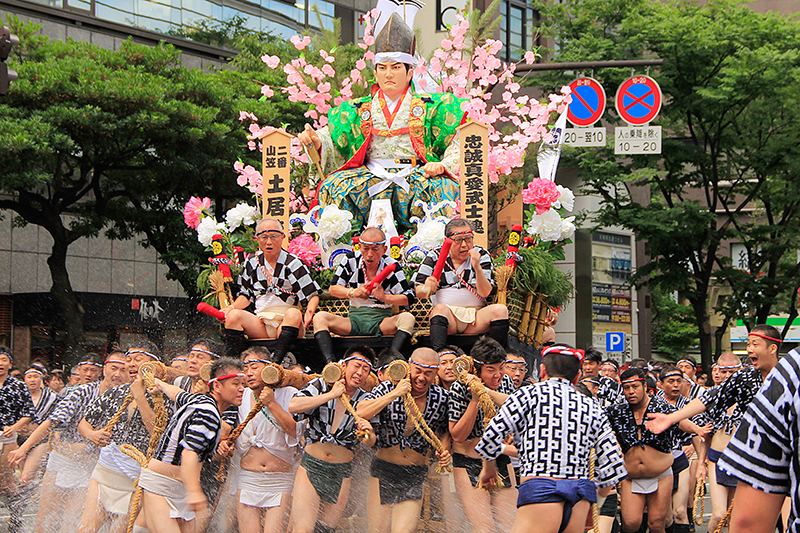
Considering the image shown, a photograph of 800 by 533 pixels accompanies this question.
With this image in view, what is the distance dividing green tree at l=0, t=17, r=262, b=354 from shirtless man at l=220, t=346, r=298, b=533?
9486mm

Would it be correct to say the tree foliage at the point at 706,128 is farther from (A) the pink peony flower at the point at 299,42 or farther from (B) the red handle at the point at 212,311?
(B) the red handle at the point at 212,311

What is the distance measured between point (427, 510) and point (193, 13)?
17564mm

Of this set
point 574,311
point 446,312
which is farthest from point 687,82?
point 446,312

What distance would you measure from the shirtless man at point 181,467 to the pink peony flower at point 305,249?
4.10 m

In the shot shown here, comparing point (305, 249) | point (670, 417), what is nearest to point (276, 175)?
point (305, 249)

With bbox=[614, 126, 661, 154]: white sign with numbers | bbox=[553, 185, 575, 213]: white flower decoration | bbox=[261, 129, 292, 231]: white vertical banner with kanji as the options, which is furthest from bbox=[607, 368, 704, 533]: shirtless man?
bbox=[614, 126, 661, 154]: white sign with numbers

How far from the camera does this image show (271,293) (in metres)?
8.38

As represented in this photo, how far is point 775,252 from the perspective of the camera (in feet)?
56.2

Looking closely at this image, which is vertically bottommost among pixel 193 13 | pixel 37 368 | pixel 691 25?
pixel 37 368

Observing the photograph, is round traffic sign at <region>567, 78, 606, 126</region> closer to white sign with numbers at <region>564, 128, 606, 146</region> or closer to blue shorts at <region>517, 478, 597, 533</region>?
white sign with numbers at <region>564, 128, 606, 146</region>

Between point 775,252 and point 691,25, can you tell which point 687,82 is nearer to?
point 691,25

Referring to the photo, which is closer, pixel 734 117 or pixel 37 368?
pixel 37 368

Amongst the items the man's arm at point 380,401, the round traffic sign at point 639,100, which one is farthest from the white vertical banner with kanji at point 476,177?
the round traffic sign at point 639,100

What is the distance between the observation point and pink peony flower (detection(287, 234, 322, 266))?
9.27 metres
